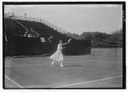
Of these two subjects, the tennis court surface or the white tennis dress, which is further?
the white tennis dress

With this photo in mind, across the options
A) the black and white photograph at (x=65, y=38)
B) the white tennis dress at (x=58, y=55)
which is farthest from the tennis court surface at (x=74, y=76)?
the white tennis dress at (x=58, y=55)

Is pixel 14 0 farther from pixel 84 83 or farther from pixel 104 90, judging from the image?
pixel 104 90

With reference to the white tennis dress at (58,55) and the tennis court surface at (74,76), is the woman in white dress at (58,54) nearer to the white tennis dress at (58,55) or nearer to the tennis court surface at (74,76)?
the white tennis dress at (58,55)

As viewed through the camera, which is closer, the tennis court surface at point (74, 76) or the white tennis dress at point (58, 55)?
the tennis court surface at point (74, 76)

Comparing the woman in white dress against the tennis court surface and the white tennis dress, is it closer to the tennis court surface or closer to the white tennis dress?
the white tennis dress

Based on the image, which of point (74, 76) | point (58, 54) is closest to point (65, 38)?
point (58, 54)

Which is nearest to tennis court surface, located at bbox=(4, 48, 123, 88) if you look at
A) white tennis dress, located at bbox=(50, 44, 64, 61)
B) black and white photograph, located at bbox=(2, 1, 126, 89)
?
black and white photograph, located at bbox=(2, 1, 126, 89)

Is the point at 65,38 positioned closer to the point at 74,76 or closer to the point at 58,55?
the point at 58,55

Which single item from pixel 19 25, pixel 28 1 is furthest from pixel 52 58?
pixel 28 1
